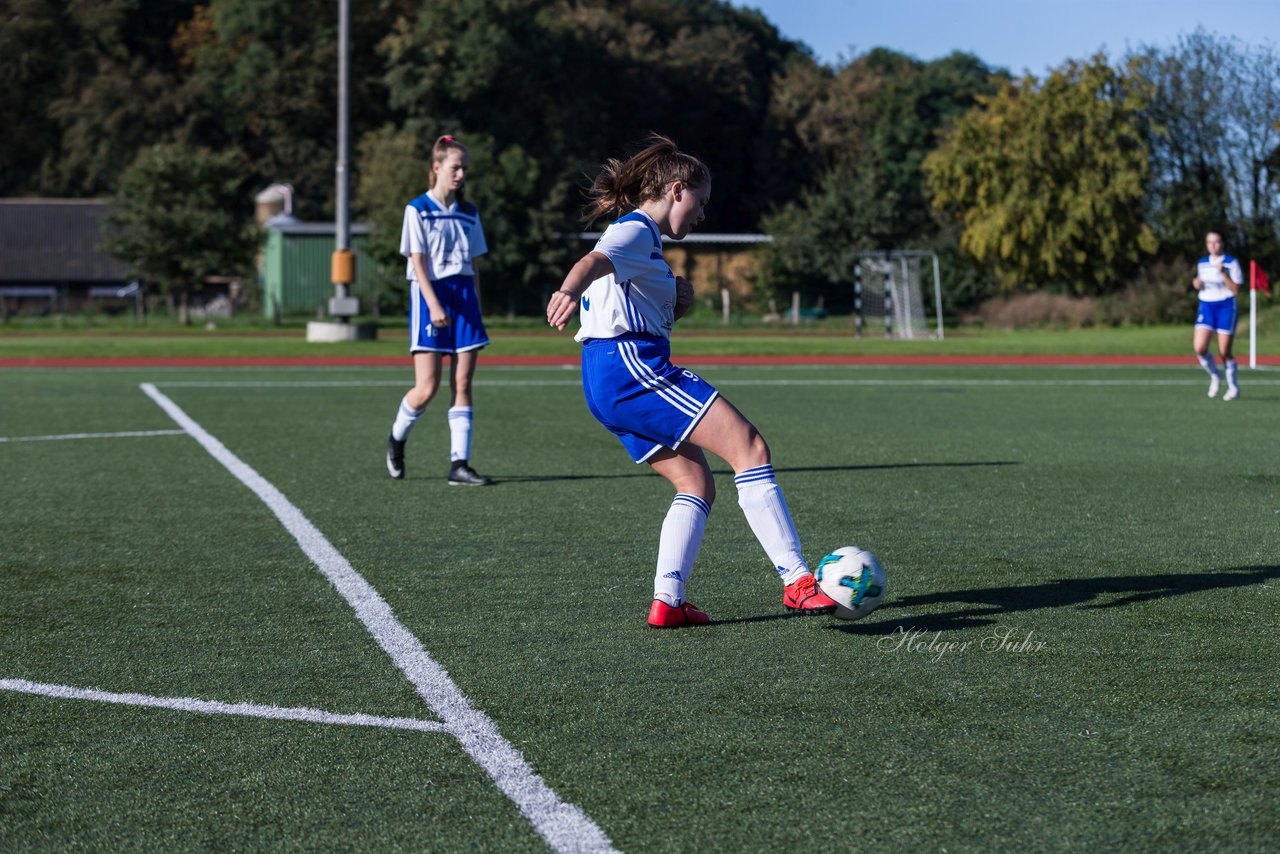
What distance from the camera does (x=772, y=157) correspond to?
75.4 meters

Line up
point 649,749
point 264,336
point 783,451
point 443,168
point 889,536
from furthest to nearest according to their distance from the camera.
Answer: point 264,336, point 783,451, point 443,168, point 889,536, point 649,749

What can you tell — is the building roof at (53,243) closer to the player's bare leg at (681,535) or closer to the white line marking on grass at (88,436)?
the white line marking on grass at (88,436)

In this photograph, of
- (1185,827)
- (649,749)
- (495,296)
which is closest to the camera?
(1185,827)

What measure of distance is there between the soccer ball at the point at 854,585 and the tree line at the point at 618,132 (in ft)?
138

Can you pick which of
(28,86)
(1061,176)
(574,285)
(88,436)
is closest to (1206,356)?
(88,436)

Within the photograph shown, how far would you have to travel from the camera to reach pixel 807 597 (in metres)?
5.50

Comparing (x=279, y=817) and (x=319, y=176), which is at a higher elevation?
(x=319, y=176)

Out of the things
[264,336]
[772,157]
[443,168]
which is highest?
[772,157]

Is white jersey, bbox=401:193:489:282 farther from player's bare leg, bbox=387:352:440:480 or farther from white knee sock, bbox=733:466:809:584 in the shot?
white knee sock, bbox=733:466:809:584

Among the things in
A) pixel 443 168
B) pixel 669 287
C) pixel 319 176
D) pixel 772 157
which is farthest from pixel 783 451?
pixel 772 157

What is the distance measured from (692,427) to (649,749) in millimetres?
1696

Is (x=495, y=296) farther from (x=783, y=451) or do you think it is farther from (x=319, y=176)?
(x=783, y=451)

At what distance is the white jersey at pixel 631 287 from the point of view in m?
5.40

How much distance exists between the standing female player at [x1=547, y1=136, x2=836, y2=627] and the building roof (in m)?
62.6
